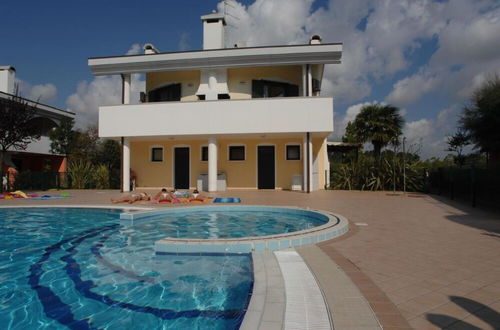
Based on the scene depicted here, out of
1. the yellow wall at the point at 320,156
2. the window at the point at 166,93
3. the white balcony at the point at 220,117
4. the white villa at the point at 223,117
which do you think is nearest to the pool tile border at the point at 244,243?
the white balcony at the point at 220,117

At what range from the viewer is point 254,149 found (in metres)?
18.1

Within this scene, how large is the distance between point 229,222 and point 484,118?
45.5 feet

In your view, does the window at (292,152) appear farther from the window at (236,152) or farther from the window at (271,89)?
the window at (271,89)

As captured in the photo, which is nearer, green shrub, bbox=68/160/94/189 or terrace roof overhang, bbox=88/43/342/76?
terrace roof overhang, bbox=88/43/342/76

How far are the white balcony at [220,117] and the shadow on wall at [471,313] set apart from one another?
1249 cm

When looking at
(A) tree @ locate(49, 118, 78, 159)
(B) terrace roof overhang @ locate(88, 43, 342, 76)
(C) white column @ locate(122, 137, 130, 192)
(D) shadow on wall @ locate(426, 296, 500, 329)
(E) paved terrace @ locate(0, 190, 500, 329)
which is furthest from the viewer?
(A) tree @ locate(49, 118, 78, 159)

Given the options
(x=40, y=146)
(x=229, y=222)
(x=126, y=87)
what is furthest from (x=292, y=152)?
(x=40, y=146)

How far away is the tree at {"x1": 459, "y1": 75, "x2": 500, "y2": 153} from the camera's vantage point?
44.5 ft

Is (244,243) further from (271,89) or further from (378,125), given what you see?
(378,125)

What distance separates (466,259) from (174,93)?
1798 centimetres

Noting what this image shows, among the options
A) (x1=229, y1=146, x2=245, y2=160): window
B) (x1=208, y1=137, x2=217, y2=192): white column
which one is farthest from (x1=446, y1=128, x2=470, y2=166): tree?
(x1=208, y1=137, x2=217, y2=192): white column

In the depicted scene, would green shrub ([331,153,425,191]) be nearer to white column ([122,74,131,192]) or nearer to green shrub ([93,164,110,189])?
white column ([122,74,131,192])

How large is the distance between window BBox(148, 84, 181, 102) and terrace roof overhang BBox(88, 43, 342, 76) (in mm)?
2582

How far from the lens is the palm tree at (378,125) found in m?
21.0
